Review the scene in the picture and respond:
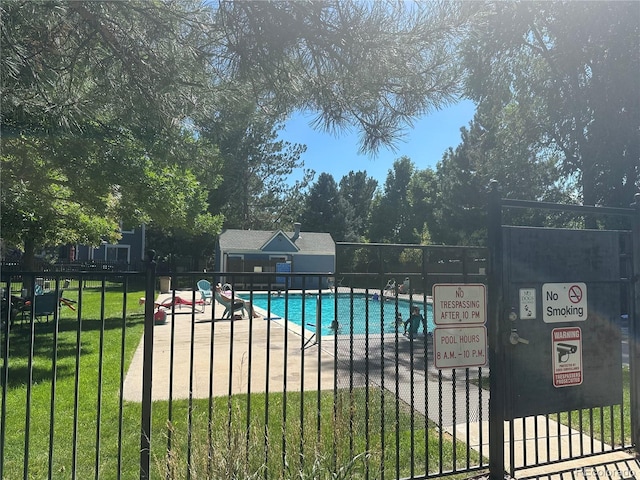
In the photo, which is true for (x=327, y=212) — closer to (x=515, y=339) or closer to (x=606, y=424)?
(x=606, y=424)

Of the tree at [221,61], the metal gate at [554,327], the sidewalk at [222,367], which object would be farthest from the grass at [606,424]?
the tree at [221,61]

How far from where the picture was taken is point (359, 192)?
56.6 metres

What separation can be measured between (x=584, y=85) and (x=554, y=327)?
11418 mm

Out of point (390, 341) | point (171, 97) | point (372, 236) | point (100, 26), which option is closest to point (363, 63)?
point (171, 97)

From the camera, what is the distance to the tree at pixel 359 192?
55237mm

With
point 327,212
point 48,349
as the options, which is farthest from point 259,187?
point 48,349

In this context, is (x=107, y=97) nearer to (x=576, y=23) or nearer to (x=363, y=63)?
(x=363, y=63)

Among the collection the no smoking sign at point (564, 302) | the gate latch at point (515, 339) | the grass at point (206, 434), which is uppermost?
the no smoking sign at point (564, 302)

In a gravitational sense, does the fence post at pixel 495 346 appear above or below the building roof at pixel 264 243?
below

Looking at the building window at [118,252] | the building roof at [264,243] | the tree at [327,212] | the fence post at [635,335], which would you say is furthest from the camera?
the tree at [327,212]

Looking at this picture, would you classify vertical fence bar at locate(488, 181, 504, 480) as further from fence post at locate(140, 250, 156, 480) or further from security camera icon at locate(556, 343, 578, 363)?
fence post at locate(140, 250, 156, 480)

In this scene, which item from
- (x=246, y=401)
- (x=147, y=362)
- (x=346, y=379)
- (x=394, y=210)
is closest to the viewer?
(x=147, y=362)

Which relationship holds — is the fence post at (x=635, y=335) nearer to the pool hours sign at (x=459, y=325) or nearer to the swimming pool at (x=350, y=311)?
the pool hours sign at (x=459, y=325)

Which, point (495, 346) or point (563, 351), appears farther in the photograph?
point (563, 351)
